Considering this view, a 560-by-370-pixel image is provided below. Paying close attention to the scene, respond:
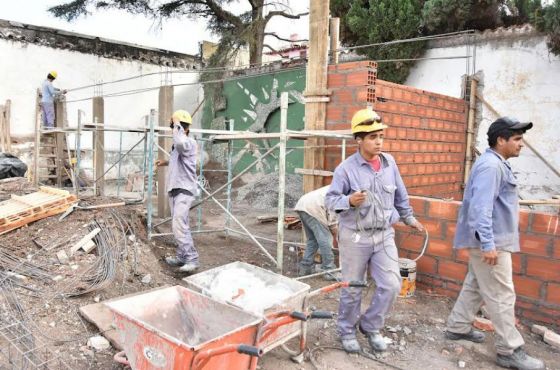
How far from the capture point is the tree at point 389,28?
920 centimetres

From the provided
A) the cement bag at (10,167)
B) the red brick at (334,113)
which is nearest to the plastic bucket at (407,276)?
the red brick at (334,113)

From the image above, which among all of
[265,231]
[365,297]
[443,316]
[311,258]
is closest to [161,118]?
[265,231]

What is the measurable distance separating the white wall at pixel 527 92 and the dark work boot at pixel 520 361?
5.28 m

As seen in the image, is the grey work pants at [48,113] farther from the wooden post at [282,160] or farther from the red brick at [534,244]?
the red brick at [534,244]

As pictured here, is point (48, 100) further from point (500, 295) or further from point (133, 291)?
point (500, 295)

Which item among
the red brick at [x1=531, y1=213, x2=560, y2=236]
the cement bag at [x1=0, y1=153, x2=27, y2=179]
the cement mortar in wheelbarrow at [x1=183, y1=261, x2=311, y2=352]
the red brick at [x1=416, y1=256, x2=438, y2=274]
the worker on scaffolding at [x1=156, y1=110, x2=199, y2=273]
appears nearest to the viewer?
the cement mortar in wheelbarrow at [x1=183, y1=261, x2=311, y2=352]

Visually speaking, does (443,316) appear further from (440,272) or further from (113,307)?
(113,307)

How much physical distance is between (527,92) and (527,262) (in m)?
4.95

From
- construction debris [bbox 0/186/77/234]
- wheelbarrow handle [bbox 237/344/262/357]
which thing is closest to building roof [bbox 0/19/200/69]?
construction debris [bbox 0/186/77/234]

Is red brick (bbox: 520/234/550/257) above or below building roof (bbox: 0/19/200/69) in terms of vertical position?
below

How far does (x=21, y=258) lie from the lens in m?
4.99

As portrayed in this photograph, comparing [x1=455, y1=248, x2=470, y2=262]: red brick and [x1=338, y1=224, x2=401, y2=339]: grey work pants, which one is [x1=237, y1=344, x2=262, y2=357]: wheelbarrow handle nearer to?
[x1=338, y1=224, x2=401, y2=339]: grey work pants

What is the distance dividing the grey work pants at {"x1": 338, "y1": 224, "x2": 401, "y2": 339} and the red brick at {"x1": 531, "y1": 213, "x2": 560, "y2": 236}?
1486 mm

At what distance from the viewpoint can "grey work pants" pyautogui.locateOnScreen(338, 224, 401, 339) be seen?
11.0 ft
